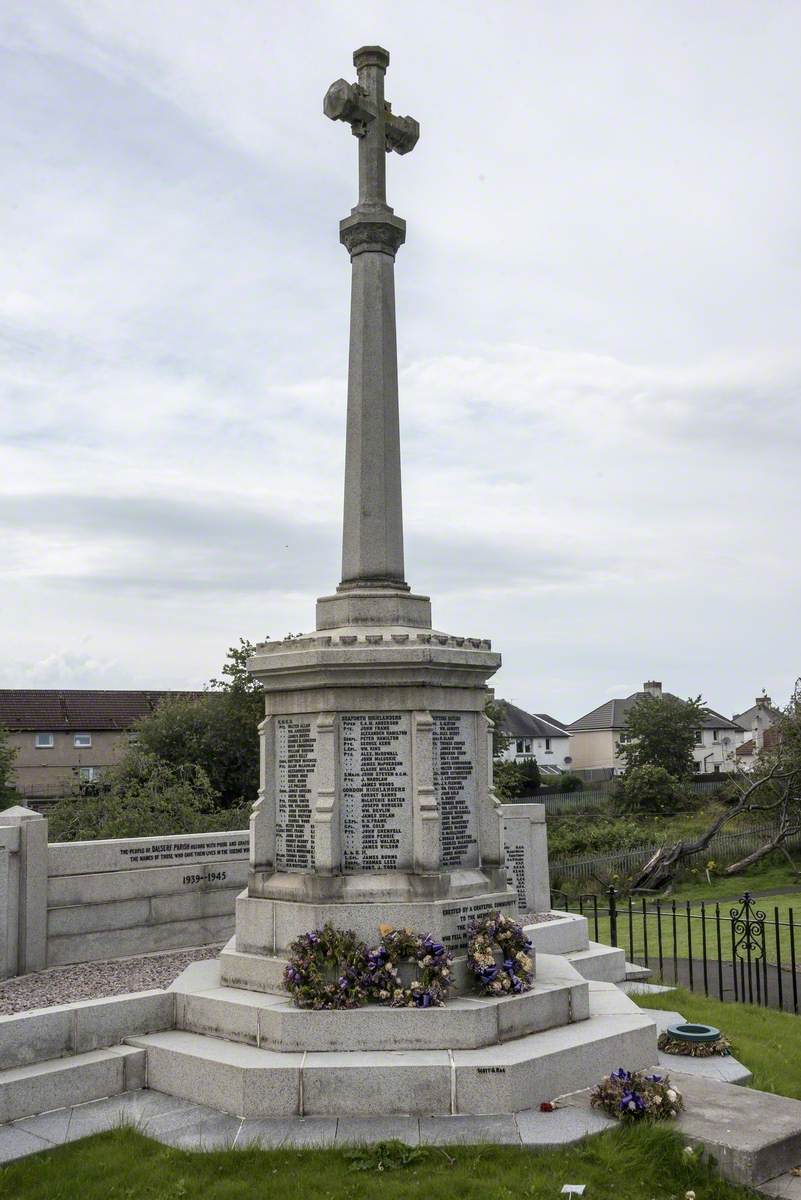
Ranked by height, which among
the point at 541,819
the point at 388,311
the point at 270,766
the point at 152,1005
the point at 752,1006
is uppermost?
the point at 388,311

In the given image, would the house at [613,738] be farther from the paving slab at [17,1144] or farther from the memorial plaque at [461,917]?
the paving slab at [17,1144]

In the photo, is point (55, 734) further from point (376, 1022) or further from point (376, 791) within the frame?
point (376, 1022)

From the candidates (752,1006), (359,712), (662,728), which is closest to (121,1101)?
(359,712)

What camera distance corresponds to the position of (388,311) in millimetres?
10016

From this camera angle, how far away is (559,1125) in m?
6.88

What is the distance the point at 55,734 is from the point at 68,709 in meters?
1.92

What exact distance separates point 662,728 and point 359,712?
4848 centimetres

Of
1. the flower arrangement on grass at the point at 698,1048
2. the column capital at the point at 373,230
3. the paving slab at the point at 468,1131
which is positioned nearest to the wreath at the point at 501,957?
the paving slab at the point at 468,1131

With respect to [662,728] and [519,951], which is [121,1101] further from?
[662,728]

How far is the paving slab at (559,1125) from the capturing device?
262 inches

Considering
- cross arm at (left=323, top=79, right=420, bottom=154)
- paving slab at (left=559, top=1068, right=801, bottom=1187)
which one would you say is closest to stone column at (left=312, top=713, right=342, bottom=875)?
paving slab at (left=559, top=1068, right=801, bottom=1187)

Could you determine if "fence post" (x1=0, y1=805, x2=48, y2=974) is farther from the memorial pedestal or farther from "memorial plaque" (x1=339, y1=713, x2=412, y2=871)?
"memorial plaque" (x1=339, y1=713, x2=412, y2=871)

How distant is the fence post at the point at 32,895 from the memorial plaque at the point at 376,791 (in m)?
3.86

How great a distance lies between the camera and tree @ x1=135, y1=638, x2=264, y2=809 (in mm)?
34625
